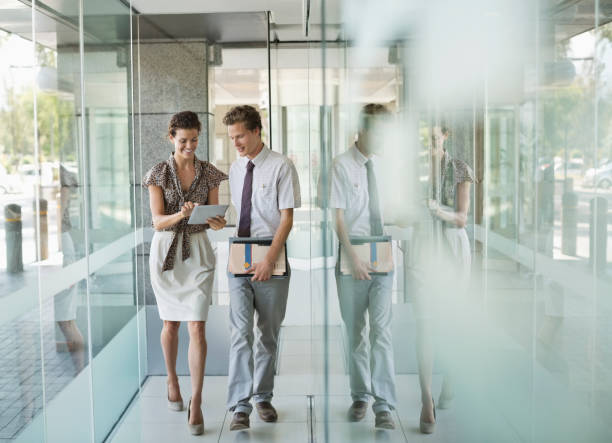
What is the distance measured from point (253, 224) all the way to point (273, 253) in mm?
219

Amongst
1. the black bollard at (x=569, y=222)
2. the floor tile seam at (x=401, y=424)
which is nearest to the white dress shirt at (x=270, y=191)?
the floor tile seam at (x=401, y=424)

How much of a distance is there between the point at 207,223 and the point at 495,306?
117 inches

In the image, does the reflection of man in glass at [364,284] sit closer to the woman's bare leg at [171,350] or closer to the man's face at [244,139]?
the man's face at [244,139]

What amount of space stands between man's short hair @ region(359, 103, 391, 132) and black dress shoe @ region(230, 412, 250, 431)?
246cm

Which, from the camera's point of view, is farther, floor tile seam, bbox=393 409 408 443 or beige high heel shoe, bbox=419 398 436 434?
floor tile seam, bbox=393 409 408 443

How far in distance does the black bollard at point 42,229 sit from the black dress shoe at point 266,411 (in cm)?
174

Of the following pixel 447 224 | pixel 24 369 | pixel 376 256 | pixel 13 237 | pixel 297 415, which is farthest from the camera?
pixel 297 415

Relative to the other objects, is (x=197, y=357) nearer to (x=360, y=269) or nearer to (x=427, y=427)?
(x=360, y=269)

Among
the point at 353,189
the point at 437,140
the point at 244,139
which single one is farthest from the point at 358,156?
the point at 244,139

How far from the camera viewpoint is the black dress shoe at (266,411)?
152 inches

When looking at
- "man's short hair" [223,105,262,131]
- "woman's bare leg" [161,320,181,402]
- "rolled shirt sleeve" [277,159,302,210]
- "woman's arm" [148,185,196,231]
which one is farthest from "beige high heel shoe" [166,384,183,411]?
"man's short hair" [223,105,262,131]

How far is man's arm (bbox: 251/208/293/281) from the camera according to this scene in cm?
366

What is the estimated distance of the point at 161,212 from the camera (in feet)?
12.4

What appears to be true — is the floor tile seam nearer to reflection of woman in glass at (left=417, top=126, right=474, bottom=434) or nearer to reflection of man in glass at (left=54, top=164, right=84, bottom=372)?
reflection of woman in glass at (left=417, top=126, right=474, bottom=434)
